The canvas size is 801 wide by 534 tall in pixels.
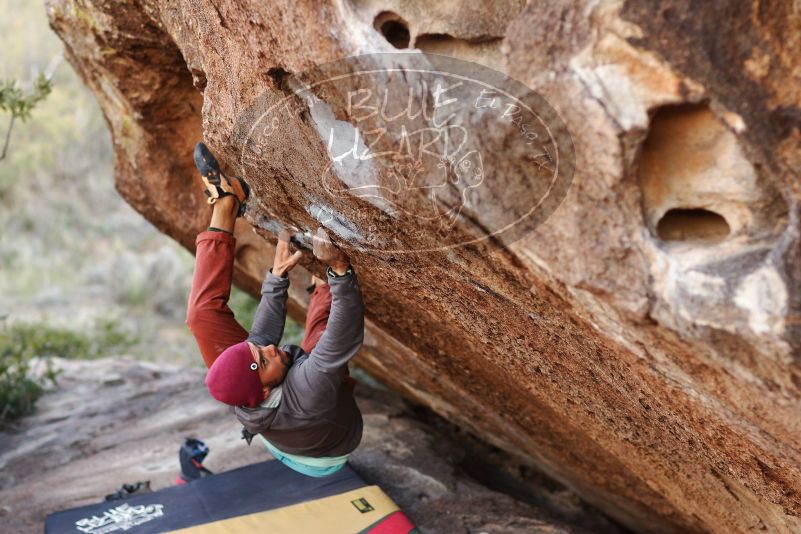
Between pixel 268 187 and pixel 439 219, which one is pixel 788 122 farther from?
pixel 268 187

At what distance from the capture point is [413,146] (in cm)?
208

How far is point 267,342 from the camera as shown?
308cm

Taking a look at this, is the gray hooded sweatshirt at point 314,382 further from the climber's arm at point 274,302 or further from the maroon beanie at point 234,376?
the maroon beanie at point 234,376

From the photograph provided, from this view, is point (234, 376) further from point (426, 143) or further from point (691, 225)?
point (691, 225)

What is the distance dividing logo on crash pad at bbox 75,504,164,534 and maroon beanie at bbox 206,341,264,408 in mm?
1022

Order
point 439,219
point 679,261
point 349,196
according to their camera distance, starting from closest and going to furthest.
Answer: point 679,261
point 439,219
point 349,196

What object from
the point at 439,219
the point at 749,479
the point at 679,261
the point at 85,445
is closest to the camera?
the point at 679,261

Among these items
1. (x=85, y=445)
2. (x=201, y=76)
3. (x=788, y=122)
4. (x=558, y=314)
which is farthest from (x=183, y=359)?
(x=788, y=122)

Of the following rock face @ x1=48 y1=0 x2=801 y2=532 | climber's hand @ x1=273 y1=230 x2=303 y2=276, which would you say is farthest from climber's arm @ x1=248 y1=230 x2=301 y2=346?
rock face @ x1=48 y1=0 x2=801 y2=532

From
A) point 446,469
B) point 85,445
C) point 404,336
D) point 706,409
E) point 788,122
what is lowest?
point 85,445

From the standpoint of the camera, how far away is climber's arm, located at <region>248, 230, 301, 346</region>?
10.1ft

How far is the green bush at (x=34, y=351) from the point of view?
577cm

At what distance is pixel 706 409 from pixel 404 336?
1.74m

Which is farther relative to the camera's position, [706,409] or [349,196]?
[349,196]
